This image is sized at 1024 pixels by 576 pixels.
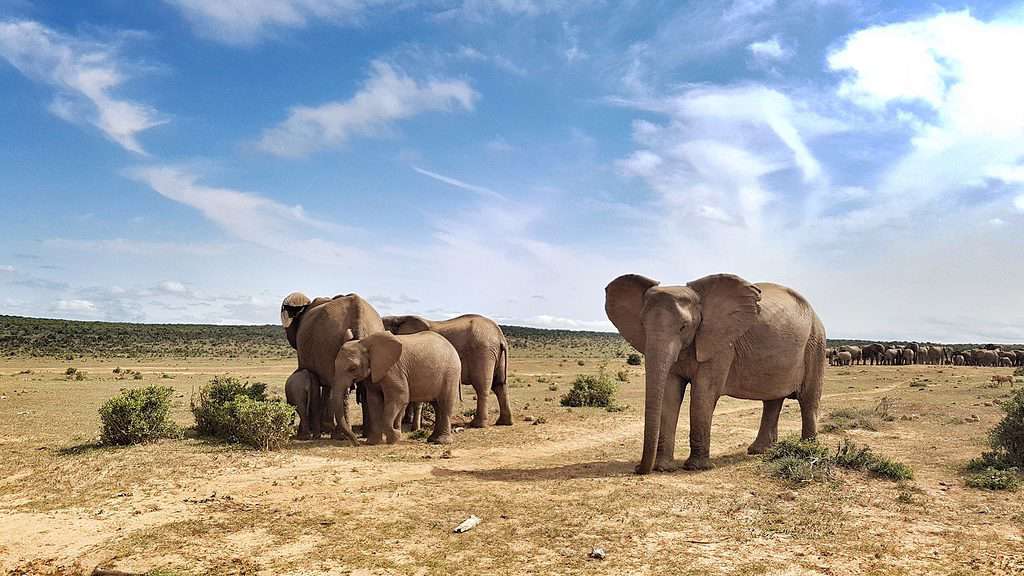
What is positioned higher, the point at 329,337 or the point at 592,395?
the point at 329,337

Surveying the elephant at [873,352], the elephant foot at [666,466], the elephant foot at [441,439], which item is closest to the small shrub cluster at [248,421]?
the elephant foot at [441,439]

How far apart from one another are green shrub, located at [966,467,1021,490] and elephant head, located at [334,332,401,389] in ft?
33.0

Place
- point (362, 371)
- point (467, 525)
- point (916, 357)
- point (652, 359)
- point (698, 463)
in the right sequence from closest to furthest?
point (467, 525) < point (652, 359) < point (698, 463) < point (362, 371) < point (916, 357)

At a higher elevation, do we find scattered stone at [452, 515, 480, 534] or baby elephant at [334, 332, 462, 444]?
baby elephant at [334, 332, 462, 444]

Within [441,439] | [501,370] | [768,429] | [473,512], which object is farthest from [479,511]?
[501,370]

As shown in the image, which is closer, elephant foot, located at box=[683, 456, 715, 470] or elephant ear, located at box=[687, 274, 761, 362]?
elephant foot, located at box=[683, 456, 715, 470]

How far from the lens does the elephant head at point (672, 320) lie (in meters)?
10.6

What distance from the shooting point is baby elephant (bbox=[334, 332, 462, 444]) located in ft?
45.1

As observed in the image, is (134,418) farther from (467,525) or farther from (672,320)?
(672,320)

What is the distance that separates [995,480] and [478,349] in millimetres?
11468

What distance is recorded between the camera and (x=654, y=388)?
34.4 ft

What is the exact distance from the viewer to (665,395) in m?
11.3

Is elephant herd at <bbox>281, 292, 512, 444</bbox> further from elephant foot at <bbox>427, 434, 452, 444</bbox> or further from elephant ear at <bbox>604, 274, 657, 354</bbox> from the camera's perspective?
elephant ear at <bbox>604, 274, 657, 354</bbox>

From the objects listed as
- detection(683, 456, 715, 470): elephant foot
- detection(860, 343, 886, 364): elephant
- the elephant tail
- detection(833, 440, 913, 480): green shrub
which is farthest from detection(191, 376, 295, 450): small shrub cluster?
detection(860, 343, 886, 364): elephant
